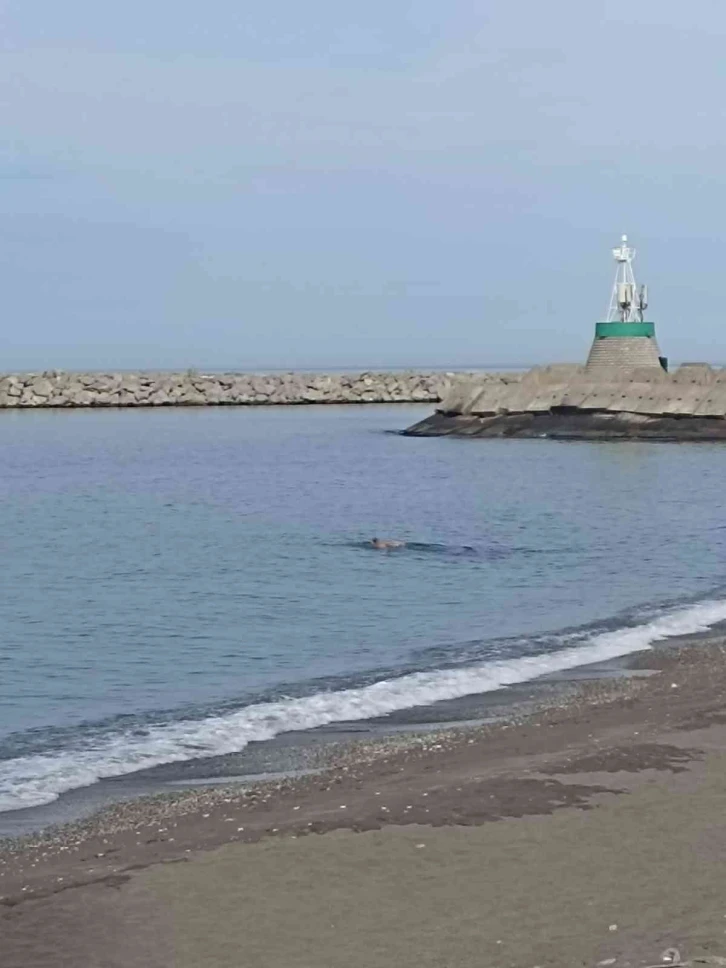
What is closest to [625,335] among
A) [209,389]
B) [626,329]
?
[626,329]

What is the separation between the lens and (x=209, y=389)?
8544cm

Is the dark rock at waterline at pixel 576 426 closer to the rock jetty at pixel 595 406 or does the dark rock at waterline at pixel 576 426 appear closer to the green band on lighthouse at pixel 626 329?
the rock jetty at pixel 595 406

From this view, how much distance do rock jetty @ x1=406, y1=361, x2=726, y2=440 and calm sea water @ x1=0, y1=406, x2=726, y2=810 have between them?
11.5 metres

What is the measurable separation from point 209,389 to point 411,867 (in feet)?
261

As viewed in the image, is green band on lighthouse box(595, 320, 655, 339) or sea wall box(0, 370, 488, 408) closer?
green band on lighthouse box(595, 320, 655, 339)

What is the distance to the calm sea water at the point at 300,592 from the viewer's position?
1132 centimetres

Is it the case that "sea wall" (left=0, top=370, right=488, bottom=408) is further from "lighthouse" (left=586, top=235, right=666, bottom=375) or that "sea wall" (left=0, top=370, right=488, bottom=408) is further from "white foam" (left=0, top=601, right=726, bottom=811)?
"white foam" (left=0, top=601, right=726, bottom=811)

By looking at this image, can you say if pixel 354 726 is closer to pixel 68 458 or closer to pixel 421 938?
pixel 421 938

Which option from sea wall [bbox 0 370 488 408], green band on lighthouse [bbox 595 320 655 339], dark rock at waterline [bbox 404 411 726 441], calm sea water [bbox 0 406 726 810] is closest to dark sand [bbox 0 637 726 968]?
calm sea water [bbox 0 406 726 810]

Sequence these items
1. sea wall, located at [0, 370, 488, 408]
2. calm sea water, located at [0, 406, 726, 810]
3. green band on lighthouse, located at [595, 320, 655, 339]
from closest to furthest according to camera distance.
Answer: calm sea water, located at [0, 406, 726, 810], green band on lighthouse, located at [595, 320, 655, 339], sea wall, located at [0, 370, 488, 408]

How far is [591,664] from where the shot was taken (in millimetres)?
13297

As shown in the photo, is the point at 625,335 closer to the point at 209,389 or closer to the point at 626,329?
the point at 626,329

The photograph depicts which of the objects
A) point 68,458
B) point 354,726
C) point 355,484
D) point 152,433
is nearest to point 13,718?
point 354,726

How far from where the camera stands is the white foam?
30.4 ft
